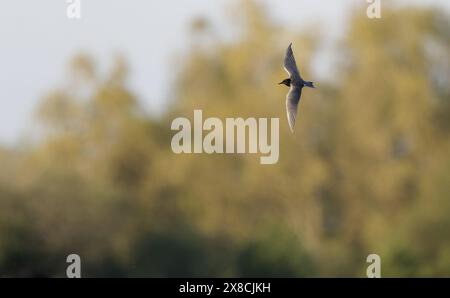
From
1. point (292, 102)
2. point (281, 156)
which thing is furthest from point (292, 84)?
point (281, 156)

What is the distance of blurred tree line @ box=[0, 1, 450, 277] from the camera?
38.2 m

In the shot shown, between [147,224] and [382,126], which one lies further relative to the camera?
[382,126]

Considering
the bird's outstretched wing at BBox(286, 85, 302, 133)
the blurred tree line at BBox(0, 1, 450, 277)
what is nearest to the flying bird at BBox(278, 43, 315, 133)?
the bird's outstretched wing at BBox(286, 85, 302, 133)

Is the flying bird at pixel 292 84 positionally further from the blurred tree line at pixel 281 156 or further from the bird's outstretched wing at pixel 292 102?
the blurred tree line at pixel 281 156

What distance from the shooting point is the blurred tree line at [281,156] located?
38.2 meters

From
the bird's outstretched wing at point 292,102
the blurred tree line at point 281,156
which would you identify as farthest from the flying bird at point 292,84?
the blurred tree line at point 281,156

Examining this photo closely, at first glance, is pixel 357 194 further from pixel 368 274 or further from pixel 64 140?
pixel 64 140

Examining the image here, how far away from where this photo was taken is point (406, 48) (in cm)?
4369

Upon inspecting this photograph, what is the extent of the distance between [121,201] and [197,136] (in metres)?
4.57

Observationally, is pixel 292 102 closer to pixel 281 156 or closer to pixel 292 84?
pixel 292 84

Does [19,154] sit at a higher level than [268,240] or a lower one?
higher
